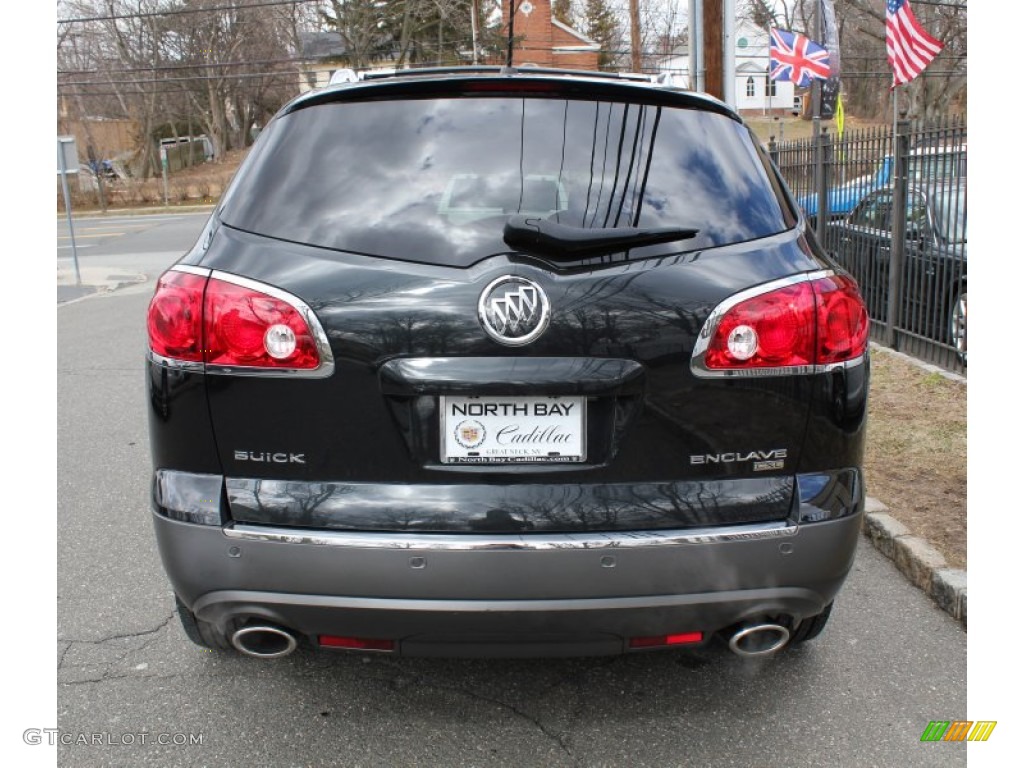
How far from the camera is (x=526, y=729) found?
8.69 feet

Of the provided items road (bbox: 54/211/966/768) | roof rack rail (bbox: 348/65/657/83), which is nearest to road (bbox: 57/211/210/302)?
road (bbox: 54/211/966/768)

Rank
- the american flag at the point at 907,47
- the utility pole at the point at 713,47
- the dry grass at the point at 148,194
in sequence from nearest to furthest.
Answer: the utility pole at the point at 713,47 → the american flag at the point at 907,47 → the dry grass at the point at 148,194

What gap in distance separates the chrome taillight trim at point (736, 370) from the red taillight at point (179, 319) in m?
1.25

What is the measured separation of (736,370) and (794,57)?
15015 millimetres

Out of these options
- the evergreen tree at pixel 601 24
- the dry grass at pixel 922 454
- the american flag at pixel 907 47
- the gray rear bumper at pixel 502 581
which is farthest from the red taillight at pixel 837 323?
the evergreen tree at pixel 601 24

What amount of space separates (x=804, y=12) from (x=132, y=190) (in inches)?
1608

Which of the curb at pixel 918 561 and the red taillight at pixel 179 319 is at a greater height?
the red taillight at pixel 179 319

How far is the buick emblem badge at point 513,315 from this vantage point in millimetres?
2076

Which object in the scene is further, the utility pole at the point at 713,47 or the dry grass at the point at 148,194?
the dry grass at the point at 148,194

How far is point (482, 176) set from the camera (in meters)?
2.30

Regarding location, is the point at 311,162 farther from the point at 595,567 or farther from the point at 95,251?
the point at 95,251

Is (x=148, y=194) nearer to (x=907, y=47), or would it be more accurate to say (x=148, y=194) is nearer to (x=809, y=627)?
(x=907, y=47)

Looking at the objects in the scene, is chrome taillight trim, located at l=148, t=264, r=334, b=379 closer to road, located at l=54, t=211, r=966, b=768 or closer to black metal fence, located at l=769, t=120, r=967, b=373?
road, located at l=54, t=211, r=966, b=768

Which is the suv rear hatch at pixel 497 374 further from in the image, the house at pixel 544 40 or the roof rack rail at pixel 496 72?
the house at pixel 544 40
